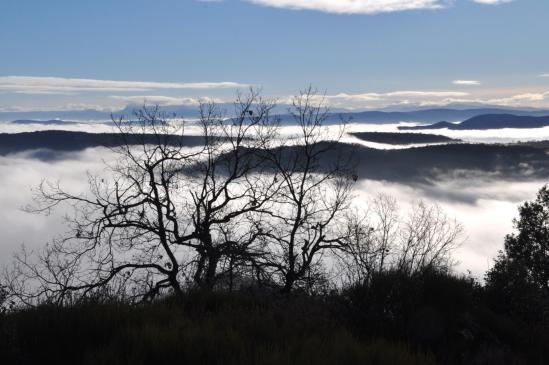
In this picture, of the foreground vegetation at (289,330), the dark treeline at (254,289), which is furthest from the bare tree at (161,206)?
the foreground vegetation at (289,330)

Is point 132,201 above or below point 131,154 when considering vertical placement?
below

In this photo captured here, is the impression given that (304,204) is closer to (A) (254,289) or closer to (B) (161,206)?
(B) (161,206)

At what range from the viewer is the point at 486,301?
10.7 metres

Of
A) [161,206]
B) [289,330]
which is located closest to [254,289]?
[289,330]

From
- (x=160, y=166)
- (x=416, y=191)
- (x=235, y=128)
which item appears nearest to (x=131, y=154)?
(x=160, y=166)

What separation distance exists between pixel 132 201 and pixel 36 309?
38.6 feet

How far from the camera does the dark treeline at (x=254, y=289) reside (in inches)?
202

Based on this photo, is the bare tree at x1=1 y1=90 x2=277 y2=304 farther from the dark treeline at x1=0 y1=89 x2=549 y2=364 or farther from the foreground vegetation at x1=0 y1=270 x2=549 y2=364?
the foreground vegetation at x1=0 y1=270 x2=549 y2=364

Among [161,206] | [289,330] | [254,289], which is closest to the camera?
[289,330]

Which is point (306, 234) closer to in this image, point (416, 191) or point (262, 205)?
point (262, 205)

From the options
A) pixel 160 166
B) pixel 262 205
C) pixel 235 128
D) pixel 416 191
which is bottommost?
pixel 416 191

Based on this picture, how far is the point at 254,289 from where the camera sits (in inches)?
398

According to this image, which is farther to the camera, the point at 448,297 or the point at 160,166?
the point at 160,166

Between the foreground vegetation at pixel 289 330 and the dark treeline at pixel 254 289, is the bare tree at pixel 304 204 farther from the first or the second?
the foreground vegetation at pixel 289 330
